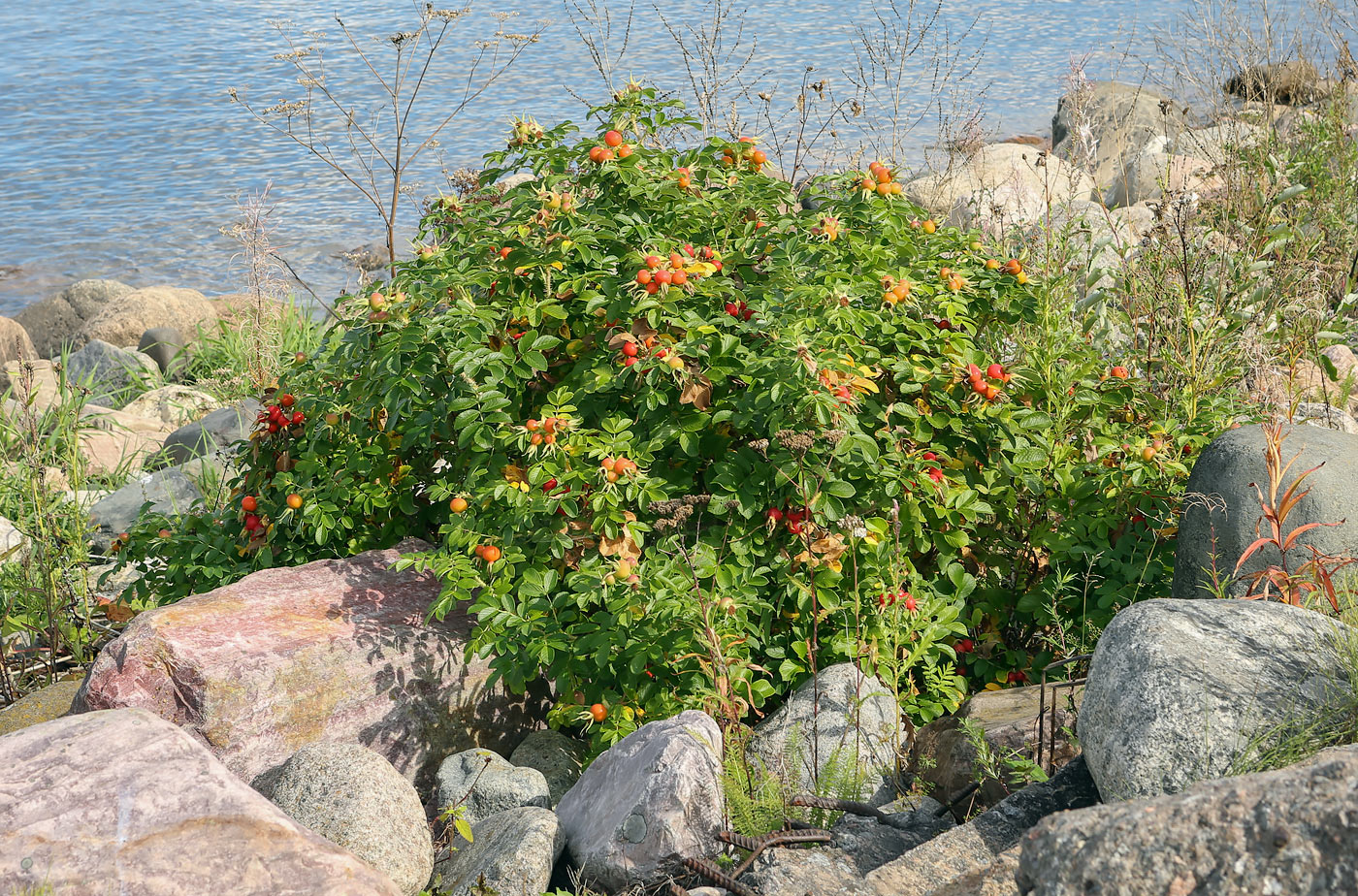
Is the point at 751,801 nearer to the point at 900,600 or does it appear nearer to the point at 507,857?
the point at 507,857

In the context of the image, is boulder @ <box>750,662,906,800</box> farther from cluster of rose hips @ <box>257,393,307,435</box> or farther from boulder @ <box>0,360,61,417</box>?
boulder @ <box>0,360,61,417</box>

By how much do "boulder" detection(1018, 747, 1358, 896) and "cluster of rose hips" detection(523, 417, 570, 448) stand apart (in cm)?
181

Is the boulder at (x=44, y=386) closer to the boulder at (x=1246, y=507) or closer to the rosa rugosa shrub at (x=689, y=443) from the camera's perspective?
the rosa rugosa shrub at (x=689, y=443)

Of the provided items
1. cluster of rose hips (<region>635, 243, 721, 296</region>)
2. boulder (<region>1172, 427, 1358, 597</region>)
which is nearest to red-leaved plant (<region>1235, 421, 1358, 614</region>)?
boulder (<region>1172, 427, 1358, 597</region>)

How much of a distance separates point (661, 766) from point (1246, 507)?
6.06 ft

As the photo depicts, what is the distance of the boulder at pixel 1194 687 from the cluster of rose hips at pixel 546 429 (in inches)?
59.5

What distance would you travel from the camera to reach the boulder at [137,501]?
19.0 ft

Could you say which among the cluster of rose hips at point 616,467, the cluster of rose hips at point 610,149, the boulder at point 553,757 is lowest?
the boulder at point 553,757

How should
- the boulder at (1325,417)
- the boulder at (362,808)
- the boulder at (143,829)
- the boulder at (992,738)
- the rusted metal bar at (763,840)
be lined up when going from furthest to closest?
the boulder at (1325,417) < the boulder at (992,738) < the boulder at (362,808) < the rusted metal bar at (763,840) < the boulder at (143,829)

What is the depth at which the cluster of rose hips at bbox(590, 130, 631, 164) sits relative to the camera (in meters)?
3.43

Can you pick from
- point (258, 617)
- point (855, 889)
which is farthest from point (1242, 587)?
point (258, 617)

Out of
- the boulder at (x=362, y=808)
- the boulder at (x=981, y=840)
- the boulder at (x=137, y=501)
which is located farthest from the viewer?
the boulder at (x=137, y=501)

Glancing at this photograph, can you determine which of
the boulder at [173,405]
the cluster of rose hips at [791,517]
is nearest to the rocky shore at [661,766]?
the cluster of rose hips at [791,517]

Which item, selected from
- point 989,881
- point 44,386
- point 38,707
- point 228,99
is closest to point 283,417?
point 38,707
